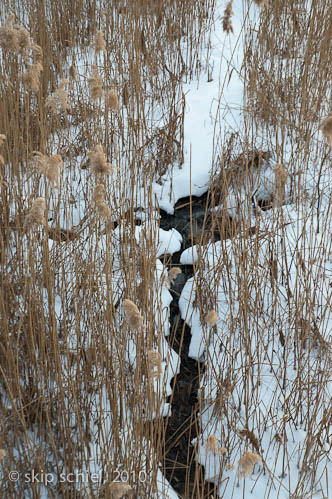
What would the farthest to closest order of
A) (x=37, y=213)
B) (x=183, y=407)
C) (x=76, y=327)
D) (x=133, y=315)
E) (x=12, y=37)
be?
(x=183, y=407)
(x=12, y=37)
(x=76, y=327)
(x=37, y=213)
(x=133, y=315)

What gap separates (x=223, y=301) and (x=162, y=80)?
5.44 feet

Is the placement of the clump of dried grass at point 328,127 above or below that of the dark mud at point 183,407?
above

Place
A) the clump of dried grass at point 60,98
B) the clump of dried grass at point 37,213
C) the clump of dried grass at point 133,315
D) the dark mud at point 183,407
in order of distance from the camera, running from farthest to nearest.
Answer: the clump of dried grass at point 60,98
the dark mud at point 183,407
the clump of dried grass at point 37,213
the clump of dried grass at point 133,315

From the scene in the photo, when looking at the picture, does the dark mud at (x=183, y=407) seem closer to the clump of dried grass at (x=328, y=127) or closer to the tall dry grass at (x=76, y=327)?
the tall dry grass at (x=76, y=327)

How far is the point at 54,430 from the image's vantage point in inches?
57.8

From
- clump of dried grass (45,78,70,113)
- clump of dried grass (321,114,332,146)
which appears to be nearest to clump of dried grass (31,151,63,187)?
clump of dried grass (45,78,70,113)

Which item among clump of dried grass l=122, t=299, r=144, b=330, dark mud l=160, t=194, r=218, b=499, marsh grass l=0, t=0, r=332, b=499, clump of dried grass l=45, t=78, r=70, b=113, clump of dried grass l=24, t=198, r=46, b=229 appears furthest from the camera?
clump of dried grass l=45, t=78, r=70, b=113

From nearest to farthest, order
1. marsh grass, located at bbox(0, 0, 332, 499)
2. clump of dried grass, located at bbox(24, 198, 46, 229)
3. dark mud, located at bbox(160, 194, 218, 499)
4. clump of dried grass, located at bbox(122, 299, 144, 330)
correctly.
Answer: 1. clump of dried grass, located at bbox(122, 299, 144, 330)
2. clump of dried grass, located at bbox(24, 198, 46, 229)
3. marsh grass, located at bbox(0, 0, 332, 499)
4. dark mud, located at bbox(160, 194, 218, 499)

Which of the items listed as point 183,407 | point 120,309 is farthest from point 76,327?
point 183,407

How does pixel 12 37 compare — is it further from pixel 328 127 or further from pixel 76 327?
pixel 328 127

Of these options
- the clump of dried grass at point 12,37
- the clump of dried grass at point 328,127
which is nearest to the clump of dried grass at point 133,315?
the clump of dried grass at point 328,127

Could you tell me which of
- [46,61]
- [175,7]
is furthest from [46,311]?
[175,7]

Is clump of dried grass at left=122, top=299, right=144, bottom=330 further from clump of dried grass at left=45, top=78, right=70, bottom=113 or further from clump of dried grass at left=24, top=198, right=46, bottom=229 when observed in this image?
clump of dried grass at left=45, top=78, right=70, bottom=113

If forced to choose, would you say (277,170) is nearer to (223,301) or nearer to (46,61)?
(223,301)
